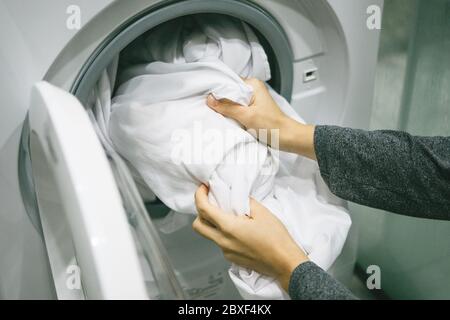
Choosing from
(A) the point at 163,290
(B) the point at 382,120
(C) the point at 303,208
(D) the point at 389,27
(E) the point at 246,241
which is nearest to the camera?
(A) the point at 163,290

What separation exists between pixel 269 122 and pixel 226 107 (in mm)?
72

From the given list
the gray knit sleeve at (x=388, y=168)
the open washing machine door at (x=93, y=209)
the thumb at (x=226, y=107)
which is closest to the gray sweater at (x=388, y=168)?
the gray knit sleeve at (x=388, y=168)

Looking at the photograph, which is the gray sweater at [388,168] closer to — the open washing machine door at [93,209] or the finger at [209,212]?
the finger at [209,212]

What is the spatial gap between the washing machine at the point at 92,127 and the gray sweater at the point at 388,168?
182 mm

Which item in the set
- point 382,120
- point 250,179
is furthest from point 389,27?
point 250,179

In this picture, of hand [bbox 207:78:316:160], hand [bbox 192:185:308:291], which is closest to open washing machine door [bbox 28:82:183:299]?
hand [bbox 192:185:308:291]

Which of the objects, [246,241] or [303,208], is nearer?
[246,241]

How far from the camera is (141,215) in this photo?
1.86 feet

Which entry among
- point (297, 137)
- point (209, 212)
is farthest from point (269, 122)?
point (209, 212)

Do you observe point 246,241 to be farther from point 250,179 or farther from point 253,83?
point 253,83

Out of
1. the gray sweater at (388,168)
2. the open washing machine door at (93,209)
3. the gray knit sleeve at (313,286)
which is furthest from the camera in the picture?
the gray sweater at (388,168)

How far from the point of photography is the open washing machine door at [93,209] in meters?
0.39

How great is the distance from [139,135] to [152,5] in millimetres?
181

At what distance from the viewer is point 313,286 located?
58cm
